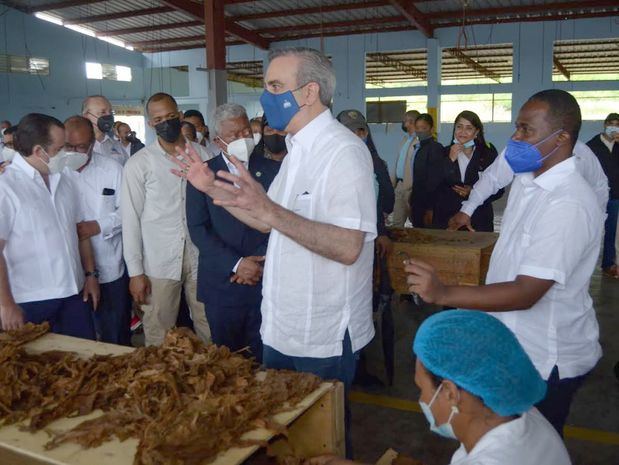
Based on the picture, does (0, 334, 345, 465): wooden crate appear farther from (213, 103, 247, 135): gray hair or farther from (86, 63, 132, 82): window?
(86, 63, 132, 82): window

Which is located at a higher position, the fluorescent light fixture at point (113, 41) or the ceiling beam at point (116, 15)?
the ceiling beam at point (116, 15)

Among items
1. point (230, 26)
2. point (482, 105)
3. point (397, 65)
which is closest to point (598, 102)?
point (482, 105)

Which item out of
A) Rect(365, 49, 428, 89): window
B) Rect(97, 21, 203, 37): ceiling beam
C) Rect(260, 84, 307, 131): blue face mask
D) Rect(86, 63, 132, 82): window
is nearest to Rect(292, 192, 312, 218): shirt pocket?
Rect(260, 84, 307, 131): blue face mask

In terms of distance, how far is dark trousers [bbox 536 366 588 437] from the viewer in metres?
2.03

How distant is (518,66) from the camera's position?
15.2 meters

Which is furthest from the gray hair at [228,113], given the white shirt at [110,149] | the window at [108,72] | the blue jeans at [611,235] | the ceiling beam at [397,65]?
the window at [108,72]

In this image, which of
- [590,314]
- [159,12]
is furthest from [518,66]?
[590,314]

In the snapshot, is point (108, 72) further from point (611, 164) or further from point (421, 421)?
point (421, 421)

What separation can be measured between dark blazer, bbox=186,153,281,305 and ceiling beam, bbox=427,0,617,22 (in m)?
12.8

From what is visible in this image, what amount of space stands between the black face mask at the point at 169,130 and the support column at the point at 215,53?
859 cm

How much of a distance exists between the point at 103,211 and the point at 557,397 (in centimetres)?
286

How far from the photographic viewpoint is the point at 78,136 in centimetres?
366

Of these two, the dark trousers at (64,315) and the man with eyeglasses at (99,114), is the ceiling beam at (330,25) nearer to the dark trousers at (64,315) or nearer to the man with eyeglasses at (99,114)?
the man with eyeglasses at (99,114)

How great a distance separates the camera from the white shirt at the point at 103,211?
12.1 ft
